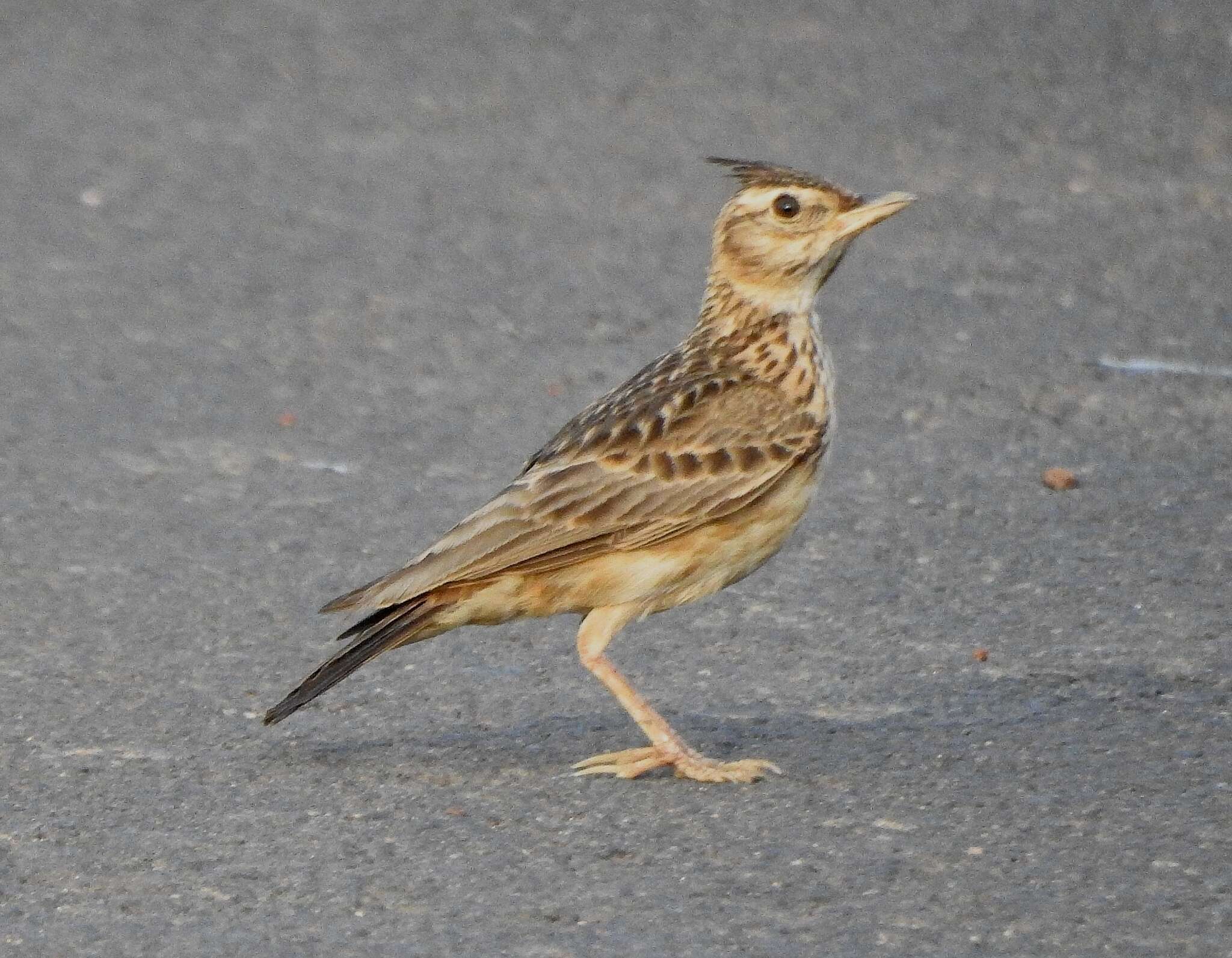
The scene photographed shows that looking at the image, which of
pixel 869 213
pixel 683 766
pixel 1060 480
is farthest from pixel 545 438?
pixel 683 766

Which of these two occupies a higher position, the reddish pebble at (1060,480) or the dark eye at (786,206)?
the dark eye at (786,206)

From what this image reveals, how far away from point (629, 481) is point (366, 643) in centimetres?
79

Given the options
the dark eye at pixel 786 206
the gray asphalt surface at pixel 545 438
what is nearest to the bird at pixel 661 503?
the dark eye at pixel 786 206

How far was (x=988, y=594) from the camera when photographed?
7.23 m

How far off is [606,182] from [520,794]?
21.2 feet

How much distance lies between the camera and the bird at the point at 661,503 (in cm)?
579

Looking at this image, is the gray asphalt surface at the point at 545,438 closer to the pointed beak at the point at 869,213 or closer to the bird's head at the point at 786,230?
the bird's head at the point at 786,230

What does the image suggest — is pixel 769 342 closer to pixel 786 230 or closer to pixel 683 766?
pixel 786 230

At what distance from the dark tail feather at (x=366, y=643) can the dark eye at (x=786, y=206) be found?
143 centimetres

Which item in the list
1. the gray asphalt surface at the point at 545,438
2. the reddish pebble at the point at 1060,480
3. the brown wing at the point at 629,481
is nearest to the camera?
the gray asphalt surface at the point at 545,438

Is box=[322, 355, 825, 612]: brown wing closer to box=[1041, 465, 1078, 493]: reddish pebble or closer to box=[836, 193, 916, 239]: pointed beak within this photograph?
box=[836, 193, 916, 239]: pointed beak

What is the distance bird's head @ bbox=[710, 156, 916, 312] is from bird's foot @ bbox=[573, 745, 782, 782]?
Result: 49.1 inches

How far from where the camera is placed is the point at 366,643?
570cm

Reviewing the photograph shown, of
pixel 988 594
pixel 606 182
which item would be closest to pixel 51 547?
pixel 988 594
